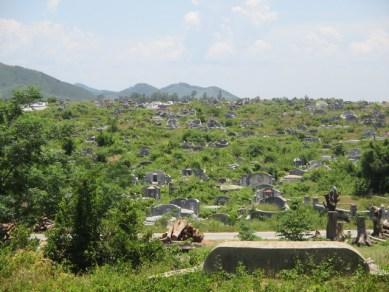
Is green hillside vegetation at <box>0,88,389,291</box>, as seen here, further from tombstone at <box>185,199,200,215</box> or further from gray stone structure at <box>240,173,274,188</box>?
gray stone structure at <box>240,173,274,188</box>

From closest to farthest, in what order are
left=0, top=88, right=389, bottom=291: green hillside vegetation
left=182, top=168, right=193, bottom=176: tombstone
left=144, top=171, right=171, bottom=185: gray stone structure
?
left=0, top=88, right=389, bottom=291: green hillside vegetation < left=144, top=171, right=171, bottom=185: gray stone structure < left=182, top=168, right=193, bottom=176: tombstone

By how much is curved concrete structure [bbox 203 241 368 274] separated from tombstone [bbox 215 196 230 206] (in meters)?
19.6

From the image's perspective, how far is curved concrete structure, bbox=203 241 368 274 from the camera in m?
9.15

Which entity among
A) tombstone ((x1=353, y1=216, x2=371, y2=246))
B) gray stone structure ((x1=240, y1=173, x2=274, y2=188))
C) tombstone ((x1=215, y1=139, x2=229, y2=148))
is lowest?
gray stone structure ((x1=240, y1=173, x2=274, y2=188))

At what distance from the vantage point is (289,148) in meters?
51.6

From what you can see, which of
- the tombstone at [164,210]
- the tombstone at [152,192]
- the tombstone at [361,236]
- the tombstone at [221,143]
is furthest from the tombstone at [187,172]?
the tombstone at [361,236]

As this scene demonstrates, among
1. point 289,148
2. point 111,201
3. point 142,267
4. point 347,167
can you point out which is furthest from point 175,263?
point 289,148

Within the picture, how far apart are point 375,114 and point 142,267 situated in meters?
73.0

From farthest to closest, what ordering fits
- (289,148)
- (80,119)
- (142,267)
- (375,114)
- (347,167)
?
(375,114)
(80,119)
(289,148)
(347,167)
(142,267)

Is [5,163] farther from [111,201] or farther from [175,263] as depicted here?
[175,263]

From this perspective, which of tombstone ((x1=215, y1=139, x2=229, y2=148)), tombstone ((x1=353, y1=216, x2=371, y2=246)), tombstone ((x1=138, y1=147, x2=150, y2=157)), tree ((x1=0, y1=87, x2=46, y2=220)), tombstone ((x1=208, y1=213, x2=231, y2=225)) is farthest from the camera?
tombstone ((x1=215, y1=139, x2=229, y2=148))

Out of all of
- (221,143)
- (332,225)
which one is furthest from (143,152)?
(332,225)

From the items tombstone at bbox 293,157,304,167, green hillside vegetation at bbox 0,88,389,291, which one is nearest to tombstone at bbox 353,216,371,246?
green hillside vegetation at bbox 0,88,389,291

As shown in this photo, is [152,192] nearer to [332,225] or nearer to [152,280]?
[332,225]
